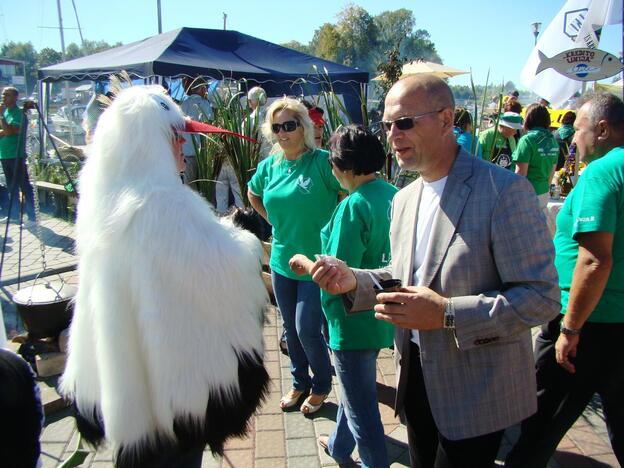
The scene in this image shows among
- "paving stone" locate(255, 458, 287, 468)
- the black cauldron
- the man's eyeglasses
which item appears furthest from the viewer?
the black cauldron

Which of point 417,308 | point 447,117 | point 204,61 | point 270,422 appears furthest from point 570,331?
point 204,61

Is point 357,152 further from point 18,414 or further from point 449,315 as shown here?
point 18,414

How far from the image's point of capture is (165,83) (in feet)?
27.6

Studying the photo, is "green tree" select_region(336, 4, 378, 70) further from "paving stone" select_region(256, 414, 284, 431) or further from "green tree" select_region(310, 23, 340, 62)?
"paving stone" select_region(256, 414, 284, 431)

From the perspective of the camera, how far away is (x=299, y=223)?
2850 mm

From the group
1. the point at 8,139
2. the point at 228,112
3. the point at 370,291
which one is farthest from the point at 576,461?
the point at 8,139

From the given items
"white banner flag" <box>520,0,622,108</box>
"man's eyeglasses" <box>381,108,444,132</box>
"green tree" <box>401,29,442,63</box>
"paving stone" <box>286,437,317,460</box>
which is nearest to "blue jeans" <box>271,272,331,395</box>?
"paving stone" <box>286,437,317,460</box>

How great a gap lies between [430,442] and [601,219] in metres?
1.15

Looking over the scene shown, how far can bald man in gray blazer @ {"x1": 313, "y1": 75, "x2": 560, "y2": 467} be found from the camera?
142 centimetres

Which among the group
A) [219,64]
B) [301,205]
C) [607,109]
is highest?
[219,64]

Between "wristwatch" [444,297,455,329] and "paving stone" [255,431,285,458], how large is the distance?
69.5 inches

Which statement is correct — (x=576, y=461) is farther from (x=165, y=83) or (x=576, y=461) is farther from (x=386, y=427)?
(x=165, y=83)

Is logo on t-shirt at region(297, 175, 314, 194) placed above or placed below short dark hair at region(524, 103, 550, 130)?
below

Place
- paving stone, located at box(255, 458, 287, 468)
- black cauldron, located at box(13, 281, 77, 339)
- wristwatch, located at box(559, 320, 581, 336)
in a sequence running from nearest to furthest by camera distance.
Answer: wristwatch, located at box(559, 320, 581, 336)
paving stone, located at box(255, 458, 287, 468)
black cauldron, located at box(13, 281, 77, 339)
